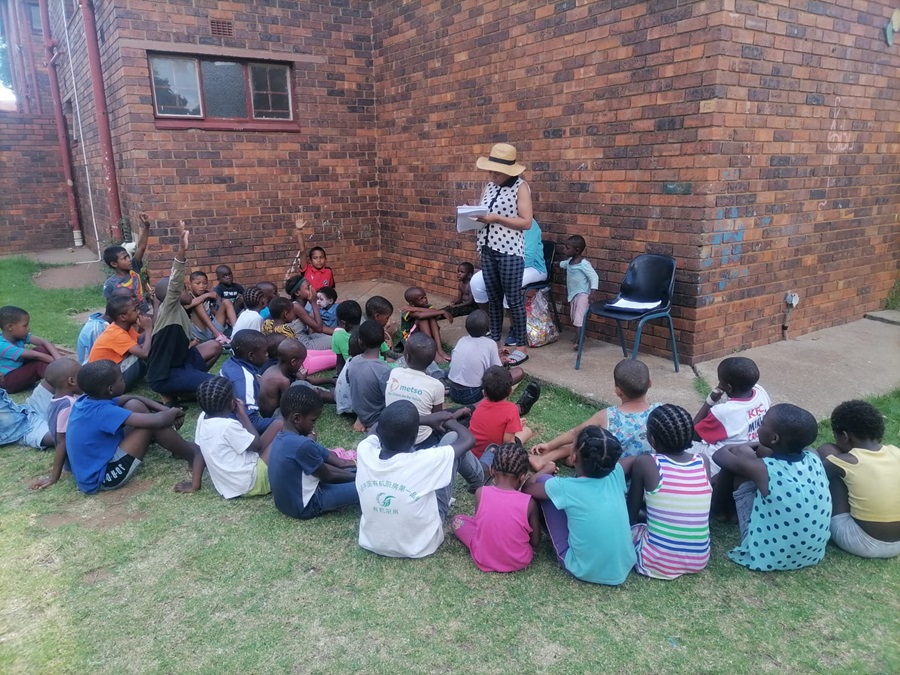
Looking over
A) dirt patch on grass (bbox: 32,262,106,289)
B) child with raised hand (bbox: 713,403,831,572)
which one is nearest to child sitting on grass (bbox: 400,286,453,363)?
child with raised hand (bbox: 713,403,831,572)

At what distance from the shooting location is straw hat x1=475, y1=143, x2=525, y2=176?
5.58 metres

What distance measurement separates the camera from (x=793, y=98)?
17.7ft

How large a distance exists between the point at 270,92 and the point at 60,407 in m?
5.38

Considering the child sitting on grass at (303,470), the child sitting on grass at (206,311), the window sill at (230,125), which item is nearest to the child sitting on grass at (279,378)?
the child sitting on grass at (303,470)

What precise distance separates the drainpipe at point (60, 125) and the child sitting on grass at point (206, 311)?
6.92 m

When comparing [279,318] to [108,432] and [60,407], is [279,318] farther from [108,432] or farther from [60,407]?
[108,432]

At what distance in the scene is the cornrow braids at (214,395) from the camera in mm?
3648

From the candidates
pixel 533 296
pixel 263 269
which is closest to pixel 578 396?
pixel 533 296

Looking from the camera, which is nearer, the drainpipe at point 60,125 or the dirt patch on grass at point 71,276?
the dirt patch on grass at point 71,276

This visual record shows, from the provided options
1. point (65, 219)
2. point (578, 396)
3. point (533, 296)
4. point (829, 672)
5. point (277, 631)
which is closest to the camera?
point (829, 672)

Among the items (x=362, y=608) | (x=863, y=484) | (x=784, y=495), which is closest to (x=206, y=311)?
(x=362, y=608)

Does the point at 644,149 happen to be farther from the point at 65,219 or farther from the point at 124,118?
the point at 65,219

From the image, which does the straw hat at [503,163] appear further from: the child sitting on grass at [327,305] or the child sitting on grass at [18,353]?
the child sitting on grass at [18,353]

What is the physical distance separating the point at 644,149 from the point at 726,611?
389 centimetres
